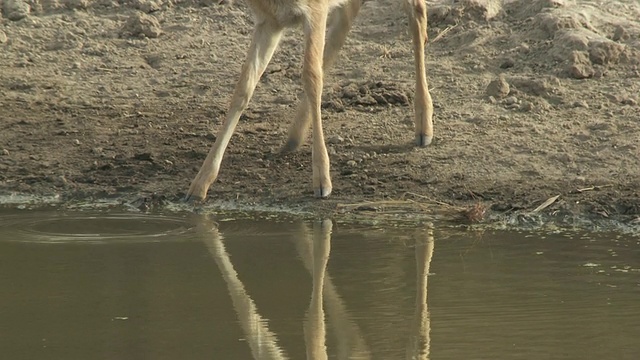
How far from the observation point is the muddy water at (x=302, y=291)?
5.53m

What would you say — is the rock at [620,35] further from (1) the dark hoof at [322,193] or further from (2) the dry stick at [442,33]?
(1) the dark hoof at [322,193]

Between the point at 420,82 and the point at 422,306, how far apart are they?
338 cm

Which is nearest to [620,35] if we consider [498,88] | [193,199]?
[498,88]

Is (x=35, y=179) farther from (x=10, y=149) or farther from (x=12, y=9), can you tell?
(x=12, y=9)

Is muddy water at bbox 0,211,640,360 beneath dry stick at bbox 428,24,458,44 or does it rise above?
beneath

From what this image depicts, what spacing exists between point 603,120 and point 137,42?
3873 millimetres

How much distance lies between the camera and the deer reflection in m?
5.48

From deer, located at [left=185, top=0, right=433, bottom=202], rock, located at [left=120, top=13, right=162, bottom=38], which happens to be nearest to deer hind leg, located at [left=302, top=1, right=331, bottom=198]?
deer, located at [left=185, top=0, right=433, bottom=202]

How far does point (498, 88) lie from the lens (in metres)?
9.78

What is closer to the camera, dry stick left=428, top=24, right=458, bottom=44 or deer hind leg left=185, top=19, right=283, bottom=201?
deer hind leg left=185, top=19, right=283, bottom=201

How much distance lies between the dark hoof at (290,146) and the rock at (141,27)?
2.53 meters

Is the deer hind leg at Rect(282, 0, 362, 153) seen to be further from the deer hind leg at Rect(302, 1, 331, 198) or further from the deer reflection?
the deer reflection

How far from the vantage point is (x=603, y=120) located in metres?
9.27

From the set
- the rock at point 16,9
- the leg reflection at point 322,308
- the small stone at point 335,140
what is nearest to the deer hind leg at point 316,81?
the leg reflection at point 322,308
